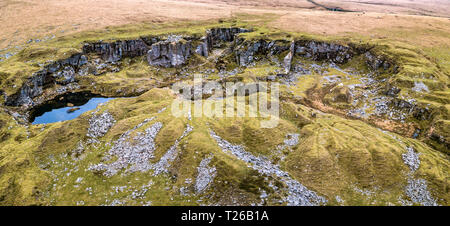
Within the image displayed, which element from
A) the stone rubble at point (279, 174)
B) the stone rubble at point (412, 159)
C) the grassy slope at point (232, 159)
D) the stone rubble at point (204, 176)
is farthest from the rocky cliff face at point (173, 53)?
the stone rubble at point (204, 176)

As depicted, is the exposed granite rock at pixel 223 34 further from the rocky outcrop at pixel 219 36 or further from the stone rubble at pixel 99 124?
the stone rubble at pixel 99 124

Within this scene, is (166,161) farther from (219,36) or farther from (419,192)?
(219,36)

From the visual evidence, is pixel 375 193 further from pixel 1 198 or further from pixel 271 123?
pixel 1 198

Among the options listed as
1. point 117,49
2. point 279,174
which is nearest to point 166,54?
point 117,49

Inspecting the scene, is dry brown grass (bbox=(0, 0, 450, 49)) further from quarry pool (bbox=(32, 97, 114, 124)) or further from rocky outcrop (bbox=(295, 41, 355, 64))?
quarry pool (bbox=(32, 97, 114, 124))
